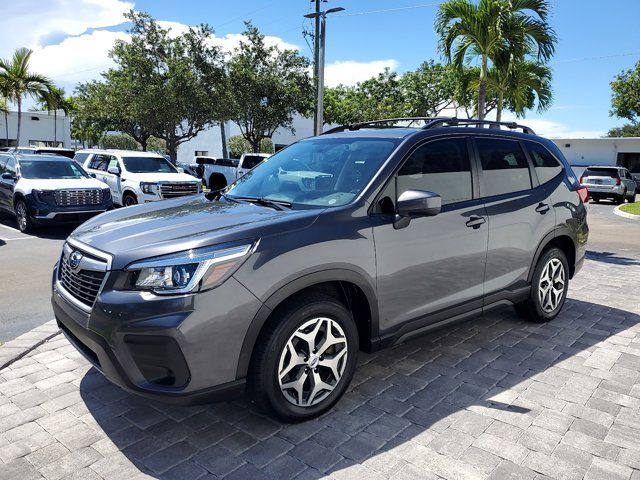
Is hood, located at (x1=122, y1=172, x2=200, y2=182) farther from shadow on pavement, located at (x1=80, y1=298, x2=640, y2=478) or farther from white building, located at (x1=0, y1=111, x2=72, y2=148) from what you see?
white building, located at (x1=0, y1=111, x2=72, y2=148)

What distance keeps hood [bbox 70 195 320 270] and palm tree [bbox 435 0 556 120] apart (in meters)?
8.39

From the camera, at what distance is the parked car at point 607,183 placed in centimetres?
2206

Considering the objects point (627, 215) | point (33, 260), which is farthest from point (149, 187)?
point (627, 215)

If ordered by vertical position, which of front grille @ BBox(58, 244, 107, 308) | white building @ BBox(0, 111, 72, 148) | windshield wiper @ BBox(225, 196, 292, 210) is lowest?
front grille @ BBox(58, 244, 107, 308)

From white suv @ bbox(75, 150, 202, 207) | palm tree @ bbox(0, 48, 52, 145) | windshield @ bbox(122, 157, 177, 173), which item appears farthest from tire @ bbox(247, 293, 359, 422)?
palm tree @ bbox(0, 48, 52, 145)

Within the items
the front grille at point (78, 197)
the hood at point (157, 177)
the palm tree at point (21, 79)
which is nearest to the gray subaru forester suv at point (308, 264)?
the front grille at point (78, 197)

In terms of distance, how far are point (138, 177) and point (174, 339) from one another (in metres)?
11.1

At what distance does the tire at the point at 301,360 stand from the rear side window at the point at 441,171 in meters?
1.03

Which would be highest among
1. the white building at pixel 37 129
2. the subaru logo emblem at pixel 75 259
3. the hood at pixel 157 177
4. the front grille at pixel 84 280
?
the white building at pixel 37 129

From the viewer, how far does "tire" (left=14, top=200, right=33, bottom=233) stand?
10.2 meters

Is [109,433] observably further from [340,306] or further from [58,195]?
[58,195]

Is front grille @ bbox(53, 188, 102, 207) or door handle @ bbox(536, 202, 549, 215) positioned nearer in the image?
door handle @ bbox(536, 202, 549, 215)

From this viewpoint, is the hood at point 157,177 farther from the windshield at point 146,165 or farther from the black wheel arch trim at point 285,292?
the black wheel arch trim at point 285,292

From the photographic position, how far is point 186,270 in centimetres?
259
